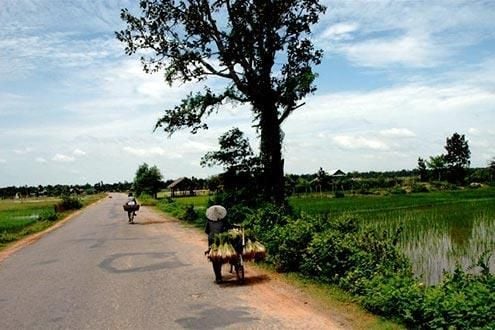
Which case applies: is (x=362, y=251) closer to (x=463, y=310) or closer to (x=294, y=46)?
(x=463, y=310)

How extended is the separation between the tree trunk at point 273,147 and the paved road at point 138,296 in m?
6.32

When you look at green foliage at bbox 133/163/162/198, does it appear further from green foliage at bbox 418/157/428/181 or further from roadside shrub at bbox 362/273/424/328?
roadside shrub at bbox 362/273/424/328

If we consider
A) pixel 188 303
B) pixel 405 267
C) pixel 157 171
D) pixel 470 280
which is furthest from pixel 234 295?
pixel 157 171

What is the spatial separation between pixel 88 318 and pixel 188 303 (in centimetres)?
177

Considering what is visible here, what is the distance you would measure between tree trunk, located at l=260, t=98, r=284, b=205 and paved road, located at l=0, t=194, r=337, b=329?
6320mm

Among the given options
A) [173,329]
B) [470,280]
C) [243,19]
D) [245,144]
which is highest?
[243,19]

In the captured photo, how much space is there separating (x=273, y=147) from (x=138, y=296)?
1329 cm

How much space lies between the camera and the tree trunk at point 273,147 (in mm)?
22406

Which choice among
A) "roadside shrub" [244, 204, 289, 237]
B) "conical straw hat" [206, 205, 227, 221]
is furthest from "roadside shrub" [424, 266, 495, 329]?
"roadside shrub" [244, 204, 289, 237]

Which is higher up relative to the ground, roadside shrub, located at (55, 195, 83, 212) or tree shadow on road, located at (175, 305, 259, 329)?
roadside shrub, located at (55, 195, 83, 212)

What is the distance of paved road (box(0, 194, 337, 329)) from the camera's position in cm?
814

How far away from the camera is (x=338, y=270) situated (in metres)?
10.6

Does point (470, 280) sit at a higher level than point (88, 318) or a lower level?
higher

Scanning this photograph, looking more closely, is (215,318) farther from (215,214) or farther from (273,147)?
(273,147)
